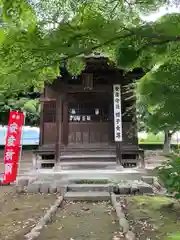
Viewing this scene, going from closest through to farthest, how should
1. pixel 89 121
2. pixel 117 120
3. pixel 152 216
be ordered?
pixel 152 216 < pixel 117 120 < pixel 89 121

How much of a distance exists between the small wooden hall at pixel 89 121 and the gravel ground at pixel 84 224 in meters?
4.02

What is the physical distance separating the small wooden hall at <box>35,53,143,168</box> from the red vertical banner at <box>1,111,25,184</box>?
171cm

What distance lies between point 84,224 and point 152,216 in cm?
126

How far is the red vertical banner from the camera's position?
876 centimetres

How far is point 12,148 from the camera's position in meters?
8.93

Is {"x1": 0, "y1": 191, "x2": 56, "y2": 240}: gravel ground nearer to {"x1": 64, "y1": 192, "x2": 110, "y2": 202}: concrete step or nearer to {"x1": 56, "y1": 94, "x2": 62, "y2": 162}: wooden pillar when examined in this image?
{"x1": 64, "y1": 192, "x2": 110, "y2": 202}: concrete step

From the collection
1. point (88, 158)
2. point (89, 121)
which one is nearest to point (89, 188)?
point (88, 158)

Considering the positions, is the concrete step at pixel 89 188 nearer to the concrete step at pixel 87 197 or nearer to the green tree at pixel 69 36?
the concrete step at pixel 87 197

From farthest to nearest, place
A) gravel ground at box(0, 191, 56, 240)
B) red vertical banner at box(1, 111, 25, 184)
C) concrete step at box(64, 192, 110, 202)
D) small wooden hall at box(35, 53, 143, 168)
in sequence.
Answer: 1. small wooden hall at box(35, 53, 143, 168)
2. red vertical banner at box(1, 111, 25, 184)
3. concrete step at box(64, 192, 110, 202)
4. gravel ground at box(0, 191, 56, 240)

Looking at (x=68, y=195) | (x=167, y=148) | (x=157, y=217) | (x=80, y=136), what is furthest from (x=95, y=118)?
(x=167, y=148)

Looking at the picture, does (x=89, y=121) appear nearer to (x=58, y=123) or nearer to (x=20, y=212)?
(x=58, y=123)

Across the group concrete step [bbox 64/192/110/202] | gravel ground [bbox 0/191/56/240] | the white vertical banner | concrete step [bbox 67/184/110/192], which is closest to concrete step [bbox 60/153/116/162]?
the white vertical banner

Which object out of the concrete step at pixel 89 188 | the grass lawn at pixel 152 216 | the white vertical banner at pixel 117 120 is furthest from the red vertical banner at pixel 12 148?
the grass lawn at pixel 152 216

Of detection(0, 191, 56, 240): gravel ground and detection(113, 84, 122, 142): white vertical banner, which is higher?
detection(113, 84, 122, 142): white vertical banner
